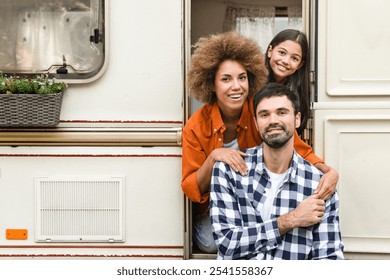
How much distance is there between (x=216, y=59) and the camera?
3.64 m

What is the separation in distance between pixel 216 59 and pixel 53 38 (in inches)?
42.5

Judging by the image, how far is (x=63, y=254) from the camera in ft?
12.8

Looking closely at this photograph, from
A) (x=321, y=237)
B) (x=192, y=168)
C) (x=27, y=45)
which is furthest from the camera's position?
(x=27, y=45)

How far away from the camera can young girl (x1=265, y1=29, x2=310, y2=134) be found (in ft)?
12.6

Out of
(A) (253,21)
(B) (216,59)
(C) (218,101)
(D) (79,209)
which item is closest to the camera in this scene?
(B) (216,59)

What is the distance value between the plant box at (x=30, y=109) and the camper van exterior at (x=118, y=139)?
10cm

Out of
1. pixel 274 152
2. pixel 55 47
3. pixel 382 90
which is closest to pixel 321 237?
pixel 274 152

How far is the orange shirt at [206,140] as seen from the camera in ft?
12.0

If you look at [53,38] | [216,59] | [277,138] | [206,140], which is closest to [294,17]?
[216,59]

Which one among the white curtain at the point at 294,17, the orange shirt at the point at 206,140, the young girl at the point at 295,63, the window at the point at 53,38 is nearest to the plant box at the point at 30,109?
the window at the point at 53,38

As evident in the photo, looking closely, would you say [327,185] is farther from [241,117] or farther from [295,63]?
[295,63]

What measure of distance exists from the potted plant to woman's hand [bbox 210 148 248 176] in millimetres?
1069

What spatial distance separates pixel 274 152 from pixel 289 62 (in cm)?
83

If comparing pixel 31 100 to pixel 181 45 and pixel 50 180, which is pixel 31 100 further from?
pixel 181 45
